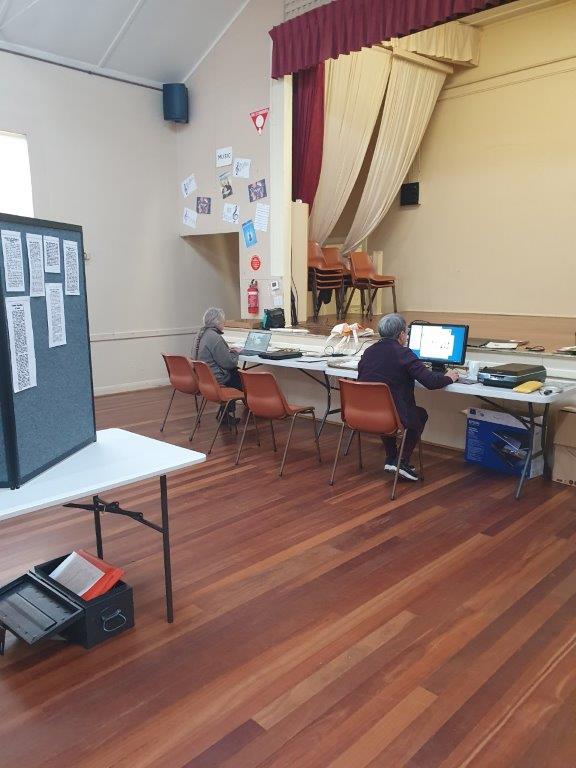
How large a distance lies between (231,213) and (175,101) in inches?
63.3

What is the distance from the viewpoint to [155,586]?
2531 millimetres

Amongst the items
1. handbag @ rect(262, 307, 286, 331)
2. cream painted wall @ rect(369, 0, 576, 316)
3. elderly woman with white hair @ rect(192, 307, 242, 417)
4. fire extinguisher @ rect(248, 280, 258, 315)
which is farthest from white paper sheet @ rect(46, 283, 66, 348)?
cream painted wall @ rect(369, 0, 576, 316)

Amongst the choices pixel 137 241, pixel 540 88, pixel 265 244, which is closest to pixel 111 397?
pixel 137 241

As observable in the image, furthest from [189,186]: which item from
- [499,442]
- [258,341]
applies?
[499,442]

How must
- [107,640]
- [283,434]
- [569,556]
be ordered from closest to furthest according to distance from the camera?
1. [107,640]
2. [569,556]
3. [283,434]

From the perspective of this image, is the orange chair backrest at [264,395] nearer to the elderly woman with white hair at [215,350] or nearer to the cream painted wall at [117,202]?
the elderly woman with white hair at [215,350]

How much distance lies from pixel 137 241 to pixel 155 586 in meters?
5.32

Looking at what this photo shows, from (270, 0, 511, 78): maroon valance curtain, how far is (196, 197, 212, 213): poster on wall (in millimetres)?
1700

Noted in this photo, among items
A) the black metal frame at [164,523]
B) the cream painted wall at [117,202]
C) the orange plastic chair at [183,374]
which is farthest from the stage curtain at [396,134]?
the black metal frame at [164,523]

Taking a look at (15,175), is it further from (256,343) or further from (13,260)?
(13,260)

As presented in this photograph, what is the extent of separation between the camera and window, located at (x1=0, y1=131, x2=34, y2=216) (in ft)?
19.5

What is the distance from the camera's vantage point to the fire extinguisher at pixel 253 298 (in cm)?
626

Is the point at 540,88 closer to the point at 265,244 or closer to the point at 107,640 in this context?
the point at 265,244

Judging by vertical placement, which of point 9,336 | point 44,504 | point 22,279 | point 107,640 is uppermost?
point 22,279
